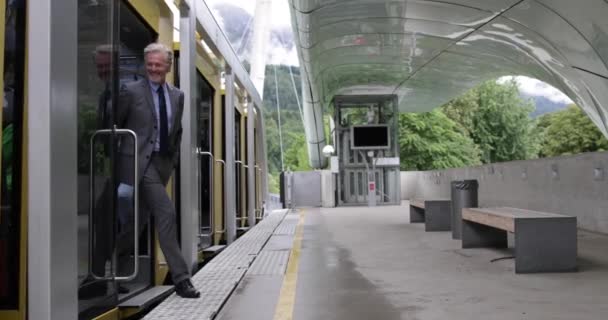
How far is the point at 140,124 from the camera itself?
4.03 metres

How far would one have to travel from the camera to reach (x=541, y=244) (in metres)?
5.89

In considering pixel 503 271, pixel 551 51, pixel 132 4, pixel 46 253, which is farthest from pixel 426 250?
pixel 551 51

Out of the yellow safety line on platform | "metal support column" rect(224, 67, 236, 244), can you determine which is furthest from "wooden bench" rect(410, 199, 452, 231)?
"metal support column" rect(224, 67, 236, 244)

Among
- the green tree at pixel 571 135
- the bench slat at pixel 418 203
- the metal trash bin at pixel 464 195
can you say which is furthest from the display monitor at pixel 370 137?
the green tree at pixel 571 135

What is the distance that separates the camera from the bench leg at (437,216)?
1070cm

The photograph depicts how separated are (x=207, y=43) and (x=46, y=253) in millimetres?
4434

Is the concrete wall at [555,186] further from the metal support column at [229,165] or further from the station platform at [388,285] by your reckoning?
the metal support column at [229,165]

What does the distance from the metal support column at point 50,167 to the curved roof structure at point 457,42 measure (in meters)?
8.93

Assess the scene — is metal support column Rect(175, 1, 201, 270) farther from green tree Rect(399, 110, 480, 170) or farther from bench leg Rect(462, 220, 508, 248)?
green tree Rect(399, 110, 480, 170)

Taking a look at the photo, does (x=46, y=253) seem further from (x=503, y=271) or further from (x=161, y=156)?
(x=503, y=271)

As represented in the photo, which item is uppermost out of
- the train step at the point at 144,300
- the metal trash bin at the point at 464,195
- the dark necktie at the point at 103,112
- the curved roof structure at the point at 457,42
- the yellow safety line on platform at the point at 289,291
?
the curved roof structure at the point at 457,42

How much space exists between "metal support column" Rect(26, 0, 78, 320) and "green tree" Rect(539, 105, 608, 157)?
156 feet

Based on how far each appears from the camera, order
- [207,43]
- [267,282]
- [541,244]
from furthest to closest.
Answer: [207,43], [541,244], [267,282]

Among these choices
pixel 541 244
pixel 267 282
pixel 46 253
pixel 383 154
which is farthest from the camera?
pixel 383 154
